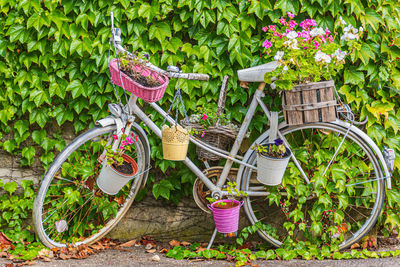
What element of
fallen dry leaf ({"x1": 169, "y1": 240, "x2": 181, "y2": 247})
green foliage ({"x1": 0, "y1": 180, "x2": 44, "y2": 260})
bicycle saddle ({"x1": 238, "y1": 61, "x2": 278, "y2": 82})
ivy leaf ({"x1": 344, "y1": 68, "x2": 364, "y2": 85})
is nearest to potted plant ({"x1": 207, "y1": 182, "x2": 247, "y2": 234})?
fallen dry leaf ({"x1": 169, "y1": 240, "x2": 181, "y2": 247})

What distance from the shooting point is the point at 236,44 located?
3070mm

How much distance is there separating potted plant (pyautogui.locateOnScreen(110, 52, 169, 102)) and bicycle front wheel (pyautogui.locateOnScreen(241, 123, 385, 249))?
903 mm

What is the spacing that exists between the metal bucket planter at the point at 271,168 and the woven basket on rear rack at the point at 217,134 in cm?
32

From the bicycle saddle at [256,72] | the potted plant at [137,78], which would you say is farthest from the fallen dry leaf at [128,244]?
the bicycle saddle at [256,72]

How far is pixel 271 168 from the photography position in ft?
9.18

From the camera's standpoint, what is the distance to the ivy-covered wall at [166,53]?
3023 millimetres

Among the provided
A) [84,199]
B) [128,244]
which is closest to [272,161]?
[128,244]

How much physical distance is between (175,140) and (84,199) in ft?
3.65

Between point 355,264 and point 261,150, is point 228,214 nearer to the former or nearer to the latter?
point 261,150

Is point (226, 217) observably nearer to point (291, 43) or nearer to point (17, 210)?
point (291, 43)

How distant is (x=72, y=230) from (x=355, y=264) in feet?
7.20

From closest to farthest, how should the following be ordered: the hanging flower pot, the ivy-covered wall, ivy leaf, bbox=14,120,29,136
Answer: the hanging flower pot, the ivy-covered wall, ivy leaf, bbox=14,120,29,136

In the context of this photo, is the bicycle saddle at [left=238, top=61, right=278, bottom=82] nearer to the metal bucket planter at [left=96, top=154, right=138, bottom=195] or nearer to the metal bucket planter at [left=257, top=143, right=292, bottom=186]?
the metal bucket planter at [left=257, top=143, right=292, bottom=186]

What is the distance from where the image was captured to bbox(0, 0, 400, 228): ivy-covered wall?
3.02 meters
